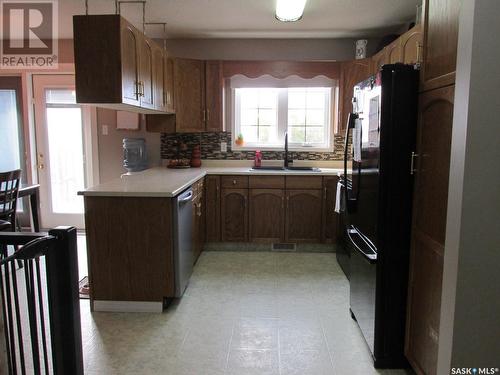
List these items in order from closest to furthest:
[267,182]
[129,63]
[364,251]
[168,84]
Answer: [364,251] → [129,63] → [168,84] → [267,182]

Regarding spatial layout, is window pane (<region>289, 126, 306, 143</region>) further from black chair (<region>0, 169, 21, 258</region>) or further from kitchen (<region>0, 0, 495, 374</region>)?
black chair (<region>0, 169, 21, 258</region>)

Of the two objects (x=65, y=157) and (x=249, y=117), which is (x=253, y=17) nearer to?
(x=249, y=117)

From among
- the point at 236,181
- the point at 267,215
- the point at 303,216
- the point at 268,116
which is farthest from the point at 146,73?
the point at 303,216

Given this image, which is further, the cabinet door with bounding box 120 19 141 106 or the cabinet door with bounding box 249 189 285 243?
the cabinet door with bounding box 249 189 285 243

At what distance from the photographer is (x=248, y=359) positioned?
2.13 meters

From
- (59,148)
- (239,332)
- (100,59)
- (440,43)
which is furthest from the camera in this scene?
(59,148)

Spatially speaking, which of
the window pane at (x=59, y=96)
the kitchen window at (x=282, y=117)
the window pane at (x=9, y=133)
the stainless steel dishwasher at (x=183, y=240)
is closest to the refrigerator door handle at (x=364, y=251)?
the stainless steel dishwasher at (x=183, y=240)

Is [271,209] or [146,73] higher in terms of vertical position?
[146,73]

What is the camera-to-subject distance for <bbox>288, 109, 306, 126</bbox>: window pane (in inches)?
178

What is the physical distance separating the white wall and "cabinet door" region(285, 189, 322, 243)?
265 cm

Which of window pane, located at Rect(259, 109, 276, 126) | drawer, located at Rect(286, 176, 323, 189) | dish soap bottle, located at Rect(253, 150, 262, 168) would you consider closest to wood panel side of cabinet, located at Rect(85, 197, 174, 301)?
drawer, located at Rect(286, 176, 323, 189)

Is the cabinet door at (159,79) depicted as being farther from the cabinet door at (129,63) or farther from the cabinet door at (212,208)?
the cabinet door at (212,208)

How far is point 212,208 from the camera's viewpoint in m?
4.06

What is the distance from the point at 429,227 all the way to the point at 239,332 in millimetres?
1370
